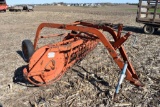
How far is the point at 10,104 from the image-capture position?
14.9ft

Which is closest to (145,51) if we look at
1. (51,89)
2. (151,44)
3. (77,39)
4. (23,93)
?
(151,44)

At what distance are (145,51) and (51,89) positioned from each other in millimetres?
4998

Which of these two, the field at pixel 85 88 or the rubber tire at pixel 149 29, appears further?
the rubber tire at pixel 149 29

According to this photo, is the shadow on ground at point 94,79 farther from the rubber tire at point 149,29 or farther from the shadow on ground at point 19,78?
the rubber tire at point 149,29

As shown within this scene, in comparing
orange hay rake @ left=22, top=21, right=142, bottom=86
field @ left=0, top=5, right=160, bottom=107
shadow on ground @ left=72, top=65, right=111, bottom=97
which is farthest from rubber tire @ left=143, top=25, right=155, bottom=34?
orange hay rake @ left=22, top=21, right=142, bottom=86

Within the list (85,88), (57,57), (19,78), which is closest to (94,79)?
(85,88)

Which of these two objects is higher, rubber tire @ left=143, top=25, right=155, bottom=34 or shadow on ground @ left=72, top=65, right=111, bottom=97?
rubber tire @ left=143, top=25, right=155, bottom=34

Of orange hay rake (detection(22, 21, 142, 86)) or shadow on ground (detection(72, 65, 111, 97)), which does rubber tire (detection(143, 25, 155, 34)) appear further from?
orange hay rake (detection(22, 21, 142, 86))

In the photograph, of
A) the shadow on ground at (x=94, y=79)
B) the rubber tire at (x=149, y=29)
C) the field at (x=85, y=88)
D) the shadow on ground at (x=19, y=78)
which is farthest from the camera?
the rubber tire at (x=149, y=29)

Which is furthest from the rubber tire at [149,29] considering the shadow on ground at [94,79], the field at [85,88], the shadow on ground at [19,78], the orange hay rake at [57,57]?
the shadow on ground at [19,78]

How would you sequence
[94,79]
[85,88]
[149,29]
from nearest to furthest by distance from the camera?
[85,88] < [94,79] < [149,29]

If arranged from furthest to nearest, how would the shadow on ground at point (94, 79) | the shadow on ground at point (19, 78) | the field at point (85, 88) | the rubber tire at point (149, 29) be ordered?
1. the rubber tire at point (149, 29)
2. the shadow on ground at point (19, 78)
3. the shadow on ground at point (94, 79)
4. the field at point (85, 88)

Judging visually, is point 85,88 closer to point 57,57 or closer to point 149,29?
point 57,57

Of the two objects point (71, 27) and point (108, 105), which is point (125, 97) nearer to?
point (108, 105)
